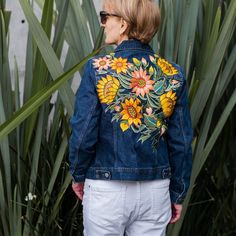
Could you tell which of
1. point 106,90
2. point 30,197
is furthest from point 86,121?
point 30,197

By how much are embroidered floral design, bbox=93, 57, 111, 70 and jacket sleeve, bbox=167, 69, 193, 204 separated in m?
0.21

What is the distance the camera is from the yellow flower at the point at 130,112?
4.77ft

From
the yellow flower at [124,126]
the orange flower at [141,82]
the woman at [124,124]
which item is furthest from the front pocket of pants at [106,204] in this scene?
the orange flower at [141,82]

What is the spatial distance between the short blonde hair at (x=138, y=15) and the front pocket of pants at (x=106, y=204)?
396 millimetres

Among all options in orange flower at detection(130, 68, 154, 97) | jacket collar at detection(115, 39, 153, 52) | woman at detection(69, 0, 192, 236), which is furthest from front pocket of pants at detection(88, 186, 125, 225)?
jacket collar at detection(115, 39, 153, 52)

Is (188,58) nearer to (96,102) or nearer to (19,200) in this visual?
(96,102)

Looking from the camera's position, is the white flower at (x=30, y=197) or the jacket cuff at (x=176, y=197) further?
the white flower at (x=30, y=197)

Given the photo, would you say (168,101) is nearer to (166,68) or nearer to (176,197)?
(166,68)

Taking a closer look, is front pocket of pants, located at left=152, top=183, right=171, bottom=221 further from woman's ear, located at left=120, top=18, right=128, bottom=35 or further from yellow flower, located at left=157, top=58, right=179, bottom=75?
woman's ear, located at left=120, top=18, right=128, bottom=35

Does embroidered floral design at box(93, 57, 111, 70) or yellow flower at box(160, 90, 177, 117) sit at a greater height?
embroidered floral design at box(93, 57, 111, 70)

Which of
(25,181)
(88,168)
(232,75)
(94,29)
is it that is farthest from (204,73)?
(25,181)

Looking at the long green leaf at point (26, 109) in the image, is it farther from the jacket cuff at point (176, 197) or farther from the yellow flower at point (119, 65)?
the jacket cuff at point (176, 197)

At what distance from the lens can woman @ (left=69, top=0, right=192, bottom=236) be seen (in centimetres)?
145

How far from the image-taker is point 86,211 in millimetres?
1523
